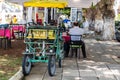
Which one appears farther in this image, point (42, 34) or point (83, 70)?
point (83, 70)

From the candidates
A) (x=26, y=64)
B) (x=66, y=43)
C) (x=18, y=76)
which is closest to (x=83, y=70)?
(x=26, y=64)

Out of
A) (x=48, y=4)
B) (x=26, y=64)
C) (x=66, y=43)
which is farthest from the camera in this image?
(x=66, y=43)

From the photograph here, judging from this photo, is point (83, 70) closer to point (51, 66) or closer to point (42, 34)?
point (51, 66)

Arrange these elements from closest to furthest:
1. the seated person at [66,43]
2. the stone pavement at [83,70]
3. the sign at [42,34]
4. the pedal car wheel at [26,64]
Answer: the pedal car wheel at [26,64], the stone pavement at [83,70], the sign at [42,34], the seated person at [66,43]

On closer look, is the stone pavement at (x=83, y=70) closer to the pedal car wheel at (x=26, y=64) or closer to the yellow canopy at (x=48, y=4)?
the pedal car wheel at (x=26, y=64)

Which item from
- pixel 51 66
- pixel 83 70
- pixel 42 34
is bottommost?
pixel 83 70

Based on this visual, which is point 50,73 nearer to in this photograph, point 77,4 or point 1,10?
point 77,4

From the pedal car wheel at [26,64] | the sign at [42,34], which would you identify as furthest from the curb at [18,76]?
the sign at [42,34]

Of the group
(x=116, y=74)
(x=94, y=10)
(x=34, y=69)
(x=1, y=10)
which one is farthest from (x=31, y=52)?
(x=94, y=10)

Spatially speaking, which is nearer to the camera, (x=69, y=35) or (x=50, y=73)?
(x=50, y=73)

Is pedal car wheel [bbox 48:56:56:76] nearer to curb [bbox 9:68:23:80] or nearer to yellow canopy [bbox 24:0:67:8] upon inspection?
curb [bbox 9:68:23:80]

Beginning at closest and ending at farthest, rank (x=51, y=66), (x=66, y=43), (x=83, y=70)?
1. (x=51, y=66)
2. (x=83, y=70)
3. (x=66, y=43)

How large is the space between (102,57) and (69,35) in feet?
5.95

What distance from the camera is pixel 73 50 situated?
16.7 meters
